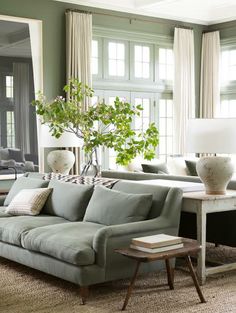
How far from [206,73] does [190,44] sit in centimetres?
60

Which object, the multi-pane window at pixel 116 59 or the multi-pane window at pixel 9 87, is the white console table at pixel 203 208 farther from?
the multi-pane window at pixel 116 59

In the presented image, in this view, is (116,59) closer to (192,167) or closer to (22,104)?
(22,104)

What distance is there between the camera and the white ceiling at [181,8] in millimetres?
9146

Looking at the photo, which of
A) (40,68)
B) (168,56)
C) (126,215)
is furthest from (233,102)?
(126,215)

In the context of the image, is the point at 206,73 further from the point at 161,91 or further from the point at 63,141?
the point at 63,141

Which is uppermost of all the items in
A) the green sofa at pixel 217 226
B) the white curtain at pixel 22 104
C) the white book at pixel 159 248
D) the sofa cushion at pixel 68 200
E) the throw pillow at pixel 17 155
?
the white curtain at pixel 22 104

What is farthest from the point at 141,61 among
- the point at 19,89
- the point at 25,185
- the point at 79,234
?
the point at 79,234

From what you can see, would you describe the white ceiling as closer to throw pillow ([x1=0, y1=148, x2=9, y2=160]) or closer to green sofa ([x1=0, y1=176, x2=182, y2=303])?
throw pillow ([x1=0, y1=148, x2=9, y2=160])

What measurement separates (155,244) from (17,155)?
176 inches

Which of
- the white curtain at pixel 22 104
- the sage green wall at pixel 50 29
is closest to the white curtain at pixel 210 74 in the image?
the sage green wall at pixel 50 29

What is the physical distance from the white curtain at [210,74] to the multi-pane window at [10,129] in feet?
12.3

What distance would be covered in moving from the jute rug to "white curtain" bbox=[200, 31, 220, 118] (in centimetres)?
551

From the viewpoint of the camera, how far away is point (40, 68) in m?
8.46

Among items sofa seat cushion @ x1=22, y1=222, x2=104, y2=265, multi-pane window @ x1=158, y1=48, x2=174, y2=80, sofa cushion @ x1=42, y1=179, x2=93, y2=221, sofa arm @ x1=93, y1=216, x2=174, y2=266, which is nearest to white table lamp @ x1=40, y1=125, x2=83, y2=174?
sofa cushion @ x1=42, y1=179, x2=93, y2=221
